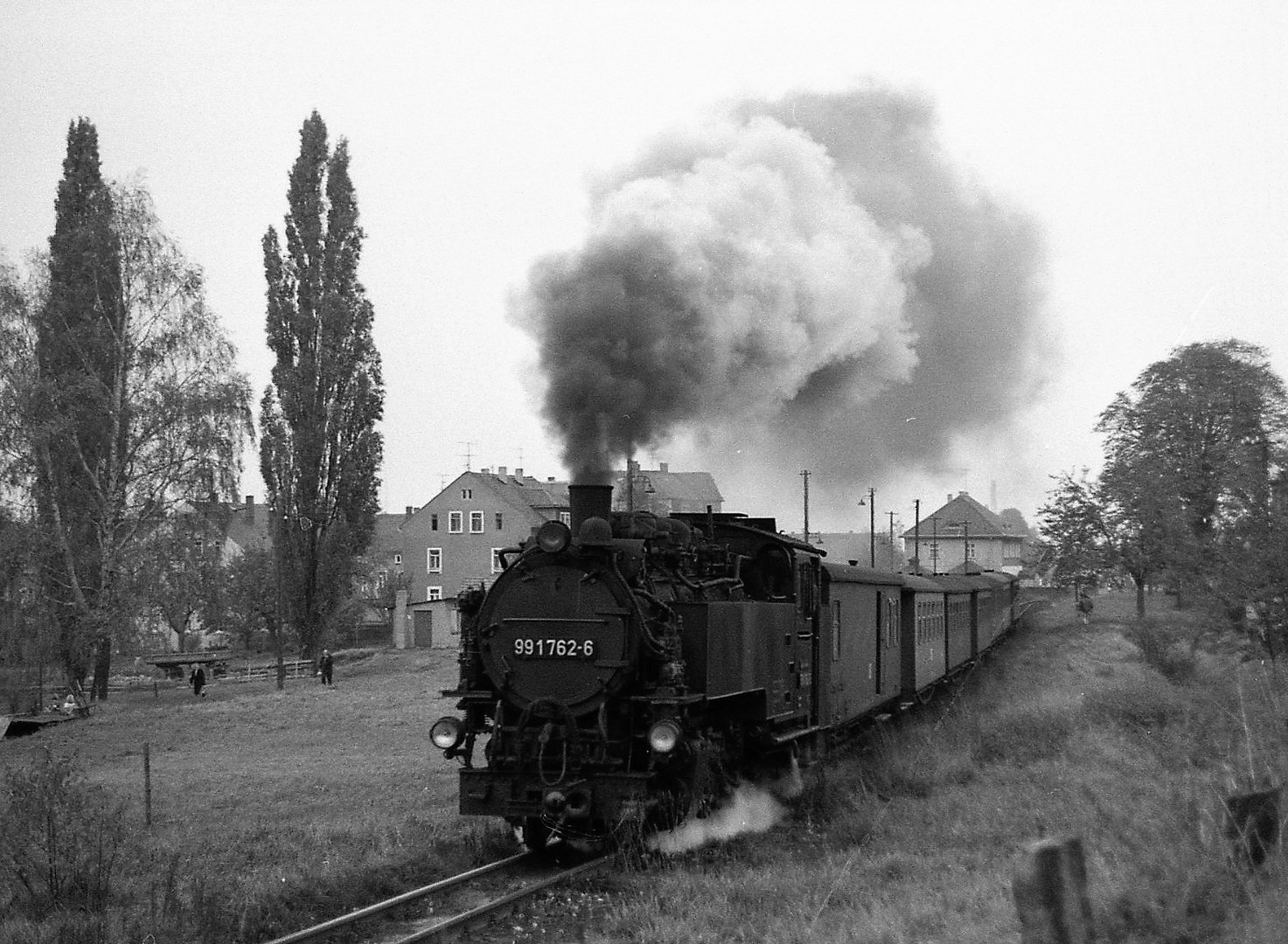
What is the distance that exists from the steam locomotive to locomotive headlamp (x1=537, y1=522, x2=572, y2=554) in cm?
1

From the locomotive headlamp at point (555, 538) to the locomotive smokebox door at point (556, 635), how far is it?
0.13 meters

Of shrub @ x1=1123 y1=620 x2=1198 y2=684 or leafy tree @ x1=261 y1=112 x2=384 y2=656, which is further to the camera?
leafy tree @ x1=261 y1=112 x2=384 y2=656

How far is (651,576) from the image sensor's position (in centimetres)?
968

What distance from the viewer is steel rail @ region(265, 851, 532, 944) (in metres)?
7.17

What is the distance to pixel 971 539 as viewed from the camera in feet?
283

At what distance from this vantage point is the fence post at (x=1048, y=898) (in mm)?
4012

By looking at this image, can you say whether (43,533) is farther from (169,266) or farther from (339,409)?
(339,409)

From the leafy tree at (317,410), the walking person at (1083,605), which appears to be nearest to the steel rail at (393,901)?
the leafy tree at (317,410)

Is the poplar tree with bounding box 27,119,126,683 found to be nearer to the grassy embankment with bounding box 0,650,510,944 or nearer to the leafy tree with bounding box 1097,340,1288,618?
the grassy embankment with bounding box 0,650,510,944

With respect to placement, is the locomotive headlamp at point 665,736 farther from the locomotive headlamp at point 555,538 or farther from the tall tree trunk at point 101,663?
the tall tree trunk at point 101,663

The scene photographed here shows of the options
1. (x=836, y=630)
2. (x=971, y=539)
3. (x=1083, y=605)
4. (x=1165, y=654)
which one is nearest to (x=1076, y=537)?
(x=1083, y=605)

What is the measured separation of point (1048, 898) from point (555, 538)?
6.02 m

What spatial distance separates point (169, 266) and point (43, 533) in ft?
23.4

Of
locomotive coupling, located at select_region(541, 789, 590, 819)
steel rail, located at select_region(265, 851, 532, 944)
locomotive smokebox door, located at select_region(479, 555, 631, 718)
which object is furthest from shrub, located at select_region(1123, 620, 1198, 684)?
steel rail, located at select_region(265, 851, 532, 944)
